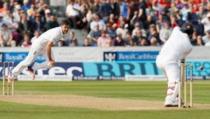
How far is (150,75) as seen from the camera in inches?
1315

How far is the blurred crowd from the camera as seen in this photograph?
3519cm

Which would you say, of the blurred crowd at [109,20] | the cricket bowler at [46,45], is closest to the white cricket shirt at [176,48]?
the cricket bowler at [46,45]

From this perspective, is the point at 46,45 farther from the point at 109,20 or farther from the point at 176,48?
the point at 109,20

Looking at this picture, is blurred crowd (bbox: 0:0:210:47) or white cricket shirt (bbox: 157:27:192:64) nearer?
white cricket shirt (bbox: 157:27:192:64)

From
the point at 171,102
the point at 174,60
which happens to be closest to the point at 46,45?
the point at 174,60

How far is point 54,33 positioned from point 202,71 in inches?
464

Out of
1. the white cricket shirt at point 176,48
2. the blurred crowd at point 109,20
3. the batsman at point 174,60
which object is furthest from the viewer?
the blurred crowd at point 109,20

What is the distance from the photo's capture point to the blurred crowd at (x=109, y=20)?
3519cm

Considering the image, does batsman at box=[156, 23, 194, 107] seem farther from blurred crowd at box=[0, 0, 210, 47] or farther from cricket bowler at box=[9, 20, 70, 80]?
blurred crowd at box=[0, 0, 210, 47]

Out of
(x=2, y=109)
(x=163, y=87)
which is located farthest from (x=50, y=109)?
(x=163, y=87)

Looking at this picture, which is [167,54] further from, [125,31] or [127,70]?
[125,31]

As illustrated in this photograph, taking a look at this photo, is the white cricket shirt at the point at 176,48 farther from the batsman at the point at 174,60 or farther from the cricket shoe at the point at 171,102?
the cricket shoe at the point at 171,102

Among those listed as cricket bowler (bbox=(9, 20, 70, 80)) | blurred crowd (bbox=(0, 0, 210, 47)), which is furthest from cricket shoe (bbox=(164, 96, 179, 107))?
blurred crowd (bbox=(0, 0, 210, 47))

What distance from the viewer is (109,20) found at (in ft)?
120
